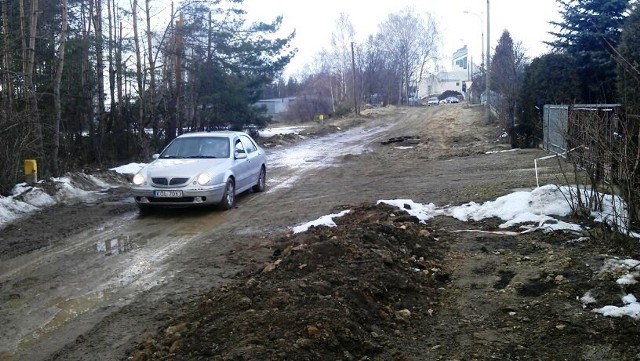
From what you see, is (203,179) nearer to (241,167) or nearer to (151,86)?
(241,167)

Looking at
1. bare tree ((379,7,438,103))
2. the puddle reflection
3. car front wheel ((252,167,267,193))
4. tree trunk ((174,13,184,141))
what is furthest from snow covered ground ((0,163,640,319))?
bare tree ((379,7,438,103))

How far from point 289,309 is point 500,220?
15.6 ft

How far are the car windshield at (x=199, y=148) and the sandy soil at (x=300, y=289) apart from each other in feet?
5.67

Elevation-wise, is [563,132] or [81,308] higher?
[563,132]

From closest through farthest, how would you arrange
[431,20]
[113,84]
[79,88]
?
[79,88]
[113,84]
[431,20]

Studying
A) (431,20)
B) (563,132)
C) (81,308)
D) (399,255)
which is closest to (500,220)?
(563,132)

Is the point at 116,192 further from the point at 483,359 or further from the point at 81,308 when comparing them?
the point at 483,359

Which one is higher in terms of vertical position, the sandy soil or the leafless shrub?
the leafless shrub

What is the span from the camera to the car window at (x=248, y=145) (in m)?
12.7

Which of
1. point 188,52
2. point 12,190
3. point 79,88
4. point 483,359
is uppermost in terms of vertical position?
point 188,52

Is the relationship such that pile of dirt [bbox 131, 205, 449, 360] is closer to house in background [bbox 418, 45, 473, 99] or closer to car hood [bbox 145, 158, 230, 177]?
car hood [bbox 145, 158, 230, 177]

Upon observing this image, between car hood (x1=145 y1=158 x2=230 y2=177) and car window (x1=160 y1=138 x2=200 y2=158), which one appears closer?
car hood (x1=145 y1=158 x2=230 y2=177)

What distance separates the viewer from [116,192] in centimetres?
1343

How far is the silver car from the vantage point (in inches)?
395
